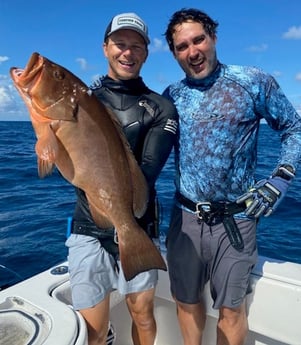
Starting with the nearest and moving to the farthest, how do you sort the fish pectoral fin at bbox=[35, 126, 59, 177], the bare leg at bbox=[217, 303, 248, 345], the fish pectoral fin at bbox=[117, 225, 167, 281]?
1. the fish pectoral fin at bbox=[35, 126, 59, 177]
2. the fish pectoral fin at bbox=[117, 225, 167, 281]
3. the bare leg at bbox=[217, 303, 248, 345]

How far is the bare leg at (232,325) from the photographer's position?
2.98 metres

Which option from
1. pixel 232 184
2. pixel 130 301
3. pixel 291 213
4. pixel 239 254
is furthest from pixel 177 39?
pixel 291 213

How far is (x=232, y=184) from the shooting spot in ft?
9.66

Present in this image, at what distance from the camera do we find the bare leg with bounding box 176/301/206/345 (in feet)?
10.3

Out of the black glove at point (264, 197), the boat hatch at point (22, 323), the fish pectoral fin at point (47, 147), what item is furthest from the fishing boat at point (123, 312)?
the fish pectoral fin at point (47, 147)

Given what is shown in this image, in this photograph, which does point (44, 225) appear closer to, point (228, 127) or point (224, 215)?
point (224, 215)

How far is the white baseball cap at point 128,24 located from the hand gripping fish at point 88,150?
72 centimetres

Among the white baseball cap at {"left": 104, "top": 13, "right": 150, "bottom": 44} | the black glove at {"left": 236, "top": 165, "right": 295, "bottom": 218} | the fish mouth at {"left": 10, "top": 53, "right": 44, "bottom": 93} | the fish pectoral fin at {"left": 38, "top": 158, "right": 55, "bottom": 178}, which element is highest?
the white baseball cap at {"left": 104, "top": 13, "right": 150, "bottom": 44}

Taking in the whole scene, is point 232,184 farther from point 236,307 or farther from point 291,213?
point 291,213

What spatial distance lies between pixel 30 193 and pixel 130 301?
8.26m

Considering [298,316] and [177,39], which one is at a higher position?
[177,39]

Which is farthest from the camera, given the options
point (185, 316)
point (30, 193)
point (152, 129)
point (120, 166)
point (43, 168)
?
point (30, 193)

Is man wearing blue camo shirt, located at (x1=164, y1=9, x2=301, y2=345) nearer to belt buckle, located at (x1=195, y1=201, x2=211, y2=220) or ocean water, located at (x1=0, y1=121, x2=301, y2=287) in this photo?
belt buckle, located at (x1=195, y1=201, x2=211, y2=220)

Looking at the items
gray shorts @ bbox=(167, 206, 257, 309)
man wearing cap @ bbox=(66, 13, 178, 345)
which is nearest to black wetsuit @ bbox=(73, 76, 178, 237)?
man wearing cap @ bbox=(66, 13, 178, 345)
